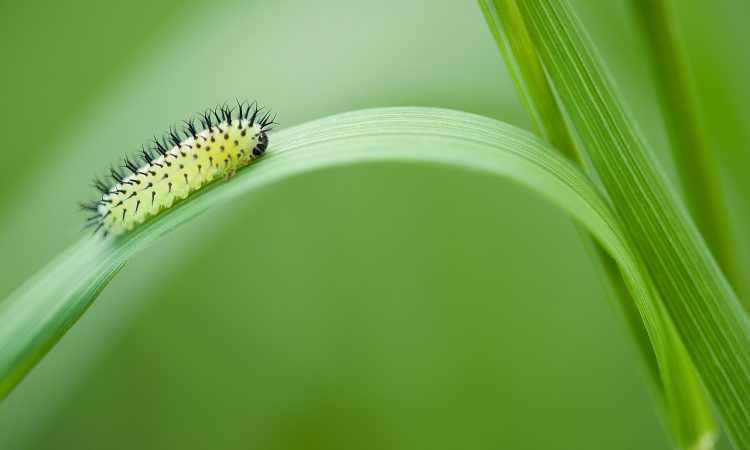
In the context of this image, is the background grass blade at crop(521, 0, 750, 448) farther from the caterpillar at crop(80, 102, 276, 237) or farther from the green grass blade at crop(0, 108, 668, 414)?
the caterpillar at crop(80, 102, 276, 237)

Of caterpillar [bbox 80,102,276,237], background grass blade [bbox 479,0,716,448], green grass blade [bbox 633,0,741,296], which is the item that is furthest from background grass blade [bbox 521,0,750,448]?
caterpillar [bbox 80,102,276,237]

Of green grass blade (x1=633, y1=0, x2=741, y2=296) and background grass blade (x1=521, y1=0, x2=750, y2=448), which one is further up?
green grass blade (x1=633, y1=0, x2=741, y2=296)

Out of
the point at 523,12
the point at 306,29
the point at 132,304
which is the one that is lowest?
the point at 132,304

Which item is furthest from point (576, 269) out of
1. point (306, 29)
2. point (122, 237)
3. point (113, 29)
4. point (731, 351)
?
point (113, 29)

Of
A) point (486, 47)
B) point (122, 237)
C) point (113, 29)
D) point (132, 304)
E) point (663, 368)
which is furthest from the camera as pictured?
point (113, 29)

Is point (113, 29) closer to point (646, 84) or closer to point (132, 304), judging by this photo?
point (132, 304)

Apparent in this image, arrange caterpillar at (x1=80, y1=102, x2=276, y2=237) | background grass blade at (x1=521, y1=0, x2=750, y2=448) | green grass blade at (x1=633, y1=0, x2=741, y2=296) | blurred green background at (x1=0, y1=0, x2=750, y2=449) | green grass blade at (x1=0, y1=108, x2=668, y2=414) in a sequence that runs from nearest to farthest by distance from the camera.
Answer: green grass blade at (x1=0, y1=108, x2=668, y2=414)
background grass blade at (x1=521, y1=0, x2=750, y2=448)
green grass blade at (x1=633, y1=0, x2=741, y2=296)
caterpillar at (x1=80, y1=102, x2=276, y2=237)
blurred green background at (x1=0, y1=0, x2=750, y2=449)
